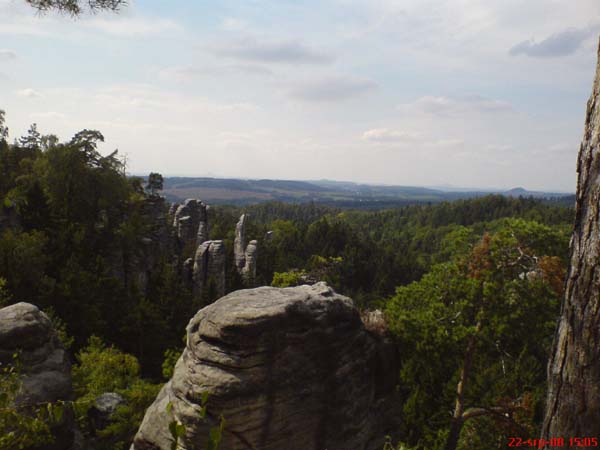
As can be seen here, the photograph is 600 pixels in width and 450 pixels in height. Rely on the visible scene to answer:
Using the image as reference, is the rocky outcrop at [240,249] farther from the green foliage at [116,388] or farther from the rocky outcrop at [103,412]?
the rocky outcrop at [103,412]

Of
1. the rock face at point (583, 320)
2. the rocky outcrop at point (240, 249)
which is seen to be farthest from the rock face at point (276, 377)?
the rocky outcrop at point (240, 249)

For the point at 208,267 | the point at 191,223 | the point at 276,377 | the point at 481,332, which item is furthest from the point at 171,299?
the point at 481,332

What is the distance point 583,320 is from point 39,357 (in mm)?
20146

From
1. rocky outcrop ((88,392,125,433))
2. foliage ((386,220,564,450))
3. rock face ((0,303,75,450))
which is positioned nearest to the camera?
foliage ((386,220,564,450))

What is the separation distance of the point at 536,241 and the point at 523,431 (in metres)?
6.02

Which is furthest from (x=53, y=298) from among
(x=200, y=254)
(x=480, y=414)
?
(x=480, y=414)

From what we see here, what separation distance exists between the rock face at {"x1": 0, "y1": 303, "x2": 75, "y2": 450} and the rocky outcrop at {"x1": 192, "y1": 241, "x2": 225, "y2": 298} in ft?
96.6

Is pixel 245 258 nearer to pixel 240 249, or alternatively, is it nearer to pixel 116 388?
pixel 240 249

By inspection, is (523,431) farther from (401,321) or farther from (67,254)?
(67,254)

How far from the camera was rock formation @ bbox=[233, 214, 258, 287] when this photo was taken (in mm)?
59606

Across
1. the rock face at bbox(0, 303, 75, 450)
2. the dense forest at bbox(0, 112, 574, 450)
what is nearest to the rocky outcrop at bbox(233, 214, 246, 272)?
the dense forest at bbox(0, 112, 574, 450)

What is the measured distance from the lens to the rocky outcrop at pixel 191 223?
5734 cm

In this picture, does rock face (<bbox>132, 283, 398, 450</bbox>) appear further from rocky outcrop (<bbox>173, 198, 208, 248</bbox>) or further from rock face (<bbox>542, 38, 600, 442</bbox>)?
rocky outcrop (<bbox>173, 198, 208, 248</bbox>)

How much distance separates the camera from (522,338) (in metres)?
13.8
